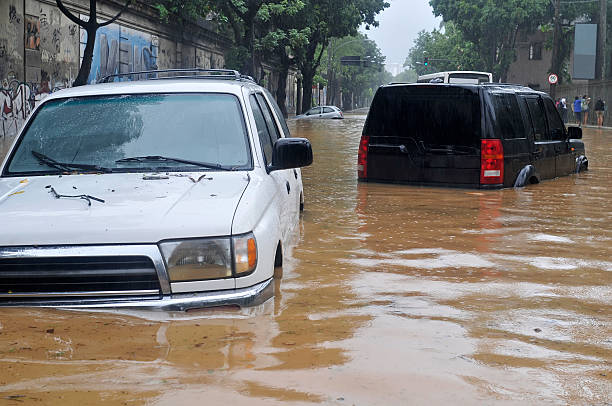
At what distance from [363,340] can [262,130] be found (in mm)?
2198

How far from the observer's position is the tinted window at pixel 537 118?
1277 centimetres

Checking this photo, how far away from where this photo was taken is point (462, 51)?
3391 inches

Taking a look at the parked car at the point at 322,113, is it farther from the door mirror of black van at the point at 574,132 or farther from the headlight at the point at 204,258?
the headlight at the point at 204,258

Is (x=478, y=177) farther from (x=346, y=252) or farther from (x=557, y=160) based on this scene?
(x=346, y=252)

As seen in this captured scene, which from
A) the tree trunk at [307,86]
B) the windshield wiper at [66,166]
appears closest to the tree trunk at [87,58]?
the windshield wiper at [66,166]

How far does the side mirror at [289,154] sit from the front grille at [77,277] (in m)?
1.67

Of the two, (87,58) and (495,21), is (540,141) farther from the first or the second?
(495,21)

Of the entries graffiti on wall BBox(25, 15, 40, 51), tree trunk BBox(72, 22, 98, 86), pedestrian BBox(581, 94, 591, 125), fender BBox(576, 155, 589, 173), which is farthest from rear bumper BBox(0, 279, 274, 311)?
pedestrian BBox(581, 94, 591, 125)

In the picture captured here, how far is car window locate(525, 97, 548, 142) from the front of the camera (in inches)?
503

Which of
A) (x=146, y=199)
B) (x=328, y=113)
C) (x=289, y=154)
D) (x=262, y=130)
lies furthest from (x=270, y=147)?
(x=328, y=113)

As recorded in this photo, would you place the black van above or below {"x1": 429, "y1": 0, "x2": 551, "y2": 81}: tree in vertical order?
below

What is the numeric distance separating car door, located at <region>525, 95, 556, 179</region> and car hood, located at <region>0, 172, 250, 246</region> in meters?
8.14

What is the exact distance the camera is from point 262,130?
652 centimetres

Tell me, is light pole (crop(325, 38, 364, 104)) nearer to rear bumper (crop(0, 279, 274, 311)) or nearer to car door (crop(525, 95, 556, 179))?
car door (crop(525, 95, 556, 179))
